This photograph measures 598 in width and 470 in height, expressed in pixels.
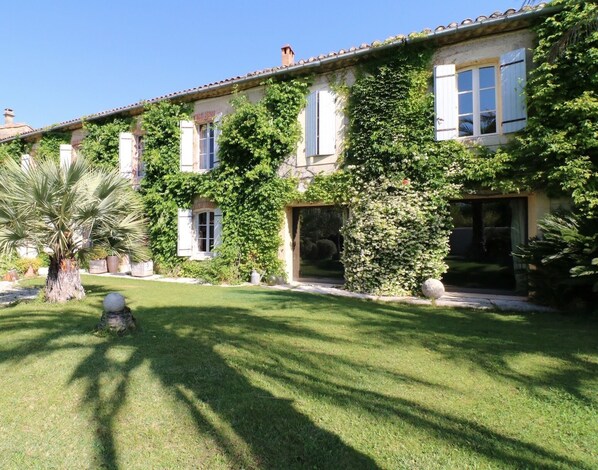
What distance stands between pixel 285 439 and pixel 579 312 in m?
5.89

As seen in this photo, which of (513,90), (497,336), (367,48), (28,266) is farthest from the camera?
(28,266)

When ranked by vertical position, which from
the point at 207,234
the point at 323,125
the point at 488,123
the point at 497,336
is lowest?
the point at 497,336

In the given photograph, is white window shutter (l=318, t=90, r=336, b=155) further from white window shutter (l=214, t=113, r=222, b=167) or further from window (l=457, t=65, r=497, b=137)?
white window shutter (l=214, t=113, r=222, b=167)

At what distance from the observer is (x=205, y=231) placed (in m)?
11.9

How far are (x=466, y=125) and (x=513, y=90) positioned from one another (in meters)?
1.08

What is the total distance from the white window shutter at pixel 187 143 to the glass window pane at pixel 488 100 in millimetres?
8102

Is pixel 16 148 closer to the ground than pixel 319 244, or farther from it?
farther from it

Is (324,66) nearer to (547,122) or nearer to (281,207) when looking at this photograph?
(281,207)

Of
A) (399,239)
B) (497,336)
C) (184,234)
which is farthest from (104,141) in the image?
(497,336)

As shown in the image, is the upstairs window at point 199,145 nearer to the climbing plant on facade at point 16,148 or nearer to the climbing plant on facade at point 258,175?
the climbing plant on facade at point 258,175

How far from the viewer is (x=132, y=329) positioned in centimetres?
462

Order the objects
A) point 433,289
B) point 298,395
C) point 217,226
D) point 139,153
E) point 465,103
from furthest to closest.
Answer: point 139,153 → point 217,226 → point 465,103 → point 433,289 → point 298,395

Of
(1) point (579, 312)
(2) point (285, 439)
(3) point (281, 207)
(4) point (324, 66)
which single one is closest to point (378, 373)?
(2) point (285, 439)

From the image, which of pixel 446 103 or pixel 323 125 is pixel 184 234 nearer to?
pixel 323 125
